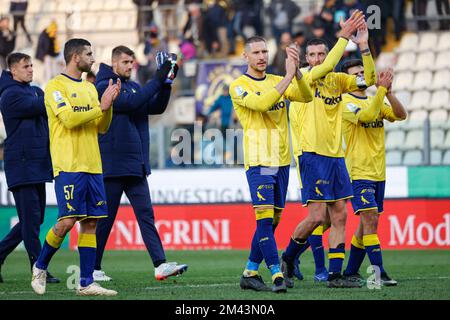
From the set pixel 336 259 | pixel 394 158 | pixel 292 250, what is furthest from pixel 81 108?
pixel 394 158

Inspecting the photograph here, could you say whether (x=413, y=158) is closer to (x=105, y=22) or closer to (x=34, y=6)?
(x=105, y=22)

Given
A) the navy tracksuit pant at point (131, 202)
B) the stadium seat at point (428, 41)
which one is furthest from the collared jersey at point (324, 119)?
the stadium seat at point (428, 41)

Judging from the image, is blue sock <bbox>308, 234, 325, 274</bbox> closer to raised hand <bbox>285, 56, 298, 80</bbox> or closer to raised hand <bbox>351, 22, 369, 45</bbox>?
raised hand <bbox>351, 22, 369, 45</bbox>

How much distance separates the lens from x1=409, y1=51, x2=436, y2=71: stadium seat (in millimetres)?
22391

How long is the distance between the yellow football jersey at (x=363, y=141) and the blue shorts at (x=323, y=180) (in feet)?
2.30

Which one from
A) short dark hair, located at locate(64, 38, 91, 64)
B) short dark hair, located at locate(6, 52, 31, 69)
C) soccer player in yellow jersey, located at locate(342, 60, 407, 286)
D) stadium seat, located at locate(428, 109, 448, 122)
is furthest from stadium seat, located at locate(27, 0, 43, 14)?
short dark hair, located at locate(64, 38, 91, 64)

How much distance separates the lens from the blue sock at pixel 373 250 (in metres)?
11.1

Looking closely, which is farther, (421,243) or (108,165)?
(421,243)

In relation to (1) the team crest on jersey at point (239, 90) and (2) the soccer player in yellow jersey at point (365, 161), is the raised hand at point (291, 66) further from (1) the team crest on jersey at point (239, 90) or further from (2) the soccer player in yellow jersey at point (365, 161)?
(2) the soccer player in yellow jersey at point (365, 161)

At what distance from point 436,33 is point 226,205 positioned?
24.0 feet

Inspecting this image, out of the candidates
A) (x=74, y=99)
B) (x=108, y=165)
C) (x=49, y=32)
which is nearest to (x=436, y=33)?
(x=49, y=32)

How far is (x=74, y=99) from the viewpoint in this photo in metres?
9.96

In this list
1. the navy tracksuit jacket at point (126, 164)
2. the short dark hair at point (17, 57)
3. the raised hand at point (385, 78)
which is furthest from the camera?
the short dark hair at point (17, 57)
